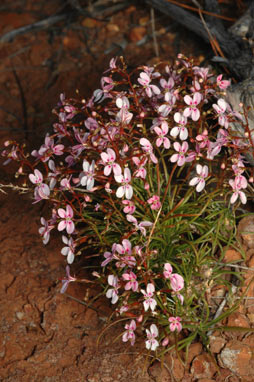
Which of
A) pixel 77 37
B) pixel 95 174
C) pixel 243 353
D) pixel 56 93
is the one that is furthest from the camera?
pixel 77 37

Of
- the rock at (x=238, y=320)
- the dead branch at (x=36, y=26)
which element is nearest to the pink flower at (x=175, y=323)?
the rock at (x=238, y=320)

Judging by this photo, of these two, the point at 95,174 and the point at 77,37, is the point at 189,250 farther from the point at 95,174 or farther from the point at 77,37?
the point at 77,37

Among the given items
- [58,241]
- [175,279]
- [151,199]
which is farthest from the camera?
[58,241]

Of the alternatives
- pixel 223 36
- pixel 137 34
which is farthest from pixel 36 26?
pixel 223 36

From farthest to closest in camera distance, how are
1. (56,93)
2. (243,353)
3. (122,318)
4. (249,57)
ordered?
(56,93), (249,57), (122,318), (243,353)

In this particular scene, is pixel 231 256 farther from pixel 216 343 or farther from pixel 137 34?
pixel 137 34

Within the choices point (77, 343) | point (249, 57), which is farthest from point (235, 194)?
point (249, 57)

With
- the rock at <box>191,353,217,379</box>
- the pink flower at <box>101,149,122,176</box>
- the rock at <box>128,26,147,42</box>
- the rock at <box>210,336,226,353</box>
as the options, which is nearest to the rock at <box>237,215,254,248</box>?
the rock at <box>210,336,226,353</box>
